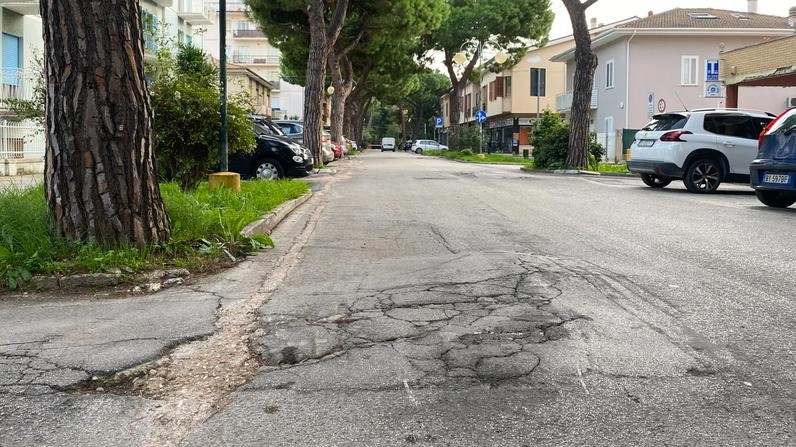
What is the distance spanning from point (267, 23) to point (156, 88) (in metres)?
22.3

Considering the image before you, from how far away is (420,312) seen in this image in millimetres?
4707

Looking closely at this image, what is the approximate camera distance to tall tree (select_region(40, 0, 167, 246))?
586 cm

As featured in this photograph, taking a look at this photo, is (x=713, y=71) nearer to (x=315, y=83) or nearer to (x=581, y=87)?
(x=581, y=87)

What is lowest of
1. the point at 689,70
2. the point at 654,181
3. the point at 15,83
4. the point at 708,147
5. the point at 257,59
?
the point at 654,181

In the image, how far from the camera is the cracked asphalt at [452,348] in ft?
9.84

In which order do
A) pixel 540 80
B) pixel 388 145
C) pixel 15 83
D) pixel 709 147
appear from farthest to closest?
1. pixel 388 145
2. pixel 540 80
3. pixel 15 83
4. pixel 709 147

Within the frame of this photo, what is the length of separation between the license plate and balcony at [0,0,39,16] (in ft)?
66.4

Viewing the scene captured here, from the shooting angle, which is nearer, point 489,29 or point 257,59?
point 489,29

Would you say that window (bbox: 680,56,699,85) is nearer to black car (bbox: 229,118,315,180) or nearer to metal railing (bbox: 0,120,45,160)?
black car (bbox: 229,118,315,180)

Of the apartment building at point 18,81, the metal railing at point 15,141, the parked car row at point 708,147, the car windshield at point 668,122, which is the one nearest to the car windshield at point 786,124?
the parked car row at point 708,147

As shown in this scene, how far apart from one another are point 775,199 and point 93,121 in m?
10.4

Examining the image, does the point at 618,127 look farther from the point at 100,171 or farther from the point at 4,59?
the point at 100,171

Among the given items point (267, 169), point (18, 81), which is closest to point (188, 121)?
point (267, 169)

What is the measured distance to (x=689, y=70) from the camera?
3675cm
